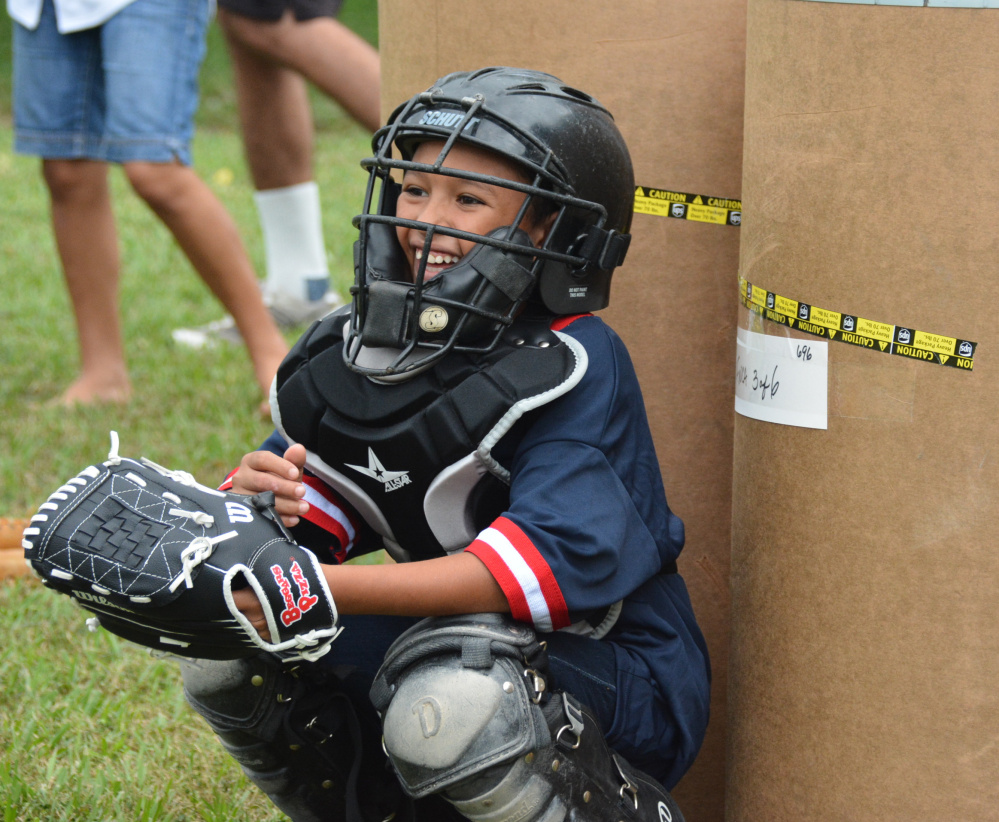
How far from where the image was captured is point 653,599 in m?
1.96

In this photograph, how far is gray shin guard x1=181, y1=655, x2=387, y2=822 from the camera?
191cm

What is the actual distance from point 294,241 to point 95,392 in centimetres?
126

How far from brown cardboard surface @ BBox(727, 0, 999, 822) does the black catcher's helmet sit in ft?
0.78

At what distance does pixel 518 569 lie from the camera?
1.71 meters

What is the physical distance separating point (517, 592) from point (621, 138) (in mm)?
756

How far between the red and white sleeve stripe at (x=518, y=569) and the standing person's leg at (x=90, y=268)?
118 inches

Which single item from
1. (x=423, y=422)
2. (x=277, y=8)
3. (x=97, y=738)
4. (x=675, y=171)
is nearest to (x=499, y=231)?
(x=423, y=422)

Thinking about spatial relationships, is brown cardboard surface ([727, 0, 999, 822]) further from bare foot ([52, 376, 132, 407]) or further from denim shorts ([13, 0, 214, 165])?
bare foot ([52, 376, 132, 407])

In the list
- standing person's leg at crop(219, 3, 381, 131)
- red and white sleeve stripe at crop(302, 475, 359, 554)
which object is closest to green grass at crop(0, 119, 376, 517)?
standing person's leg at crop(219, 3, 381, 131)

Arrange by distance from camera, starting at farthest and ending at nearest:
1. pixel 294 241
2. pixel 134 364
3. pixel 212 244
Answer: pixel 294 241 → pixel 134 364 → pixel 212 244

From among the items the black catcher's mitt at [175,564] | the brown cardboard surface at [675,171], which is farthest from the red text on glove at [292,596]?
the brown cardboard surface at [675,171]

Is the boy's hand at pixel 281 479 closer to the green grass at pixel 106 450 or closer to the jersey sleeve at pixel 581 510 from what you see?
the jersey sleeve at pixel 581 510

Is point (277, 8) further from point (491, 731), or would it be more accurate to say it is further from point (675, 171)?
point (491, 731)

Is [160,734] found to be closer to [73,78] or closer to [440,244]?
[440,244]
